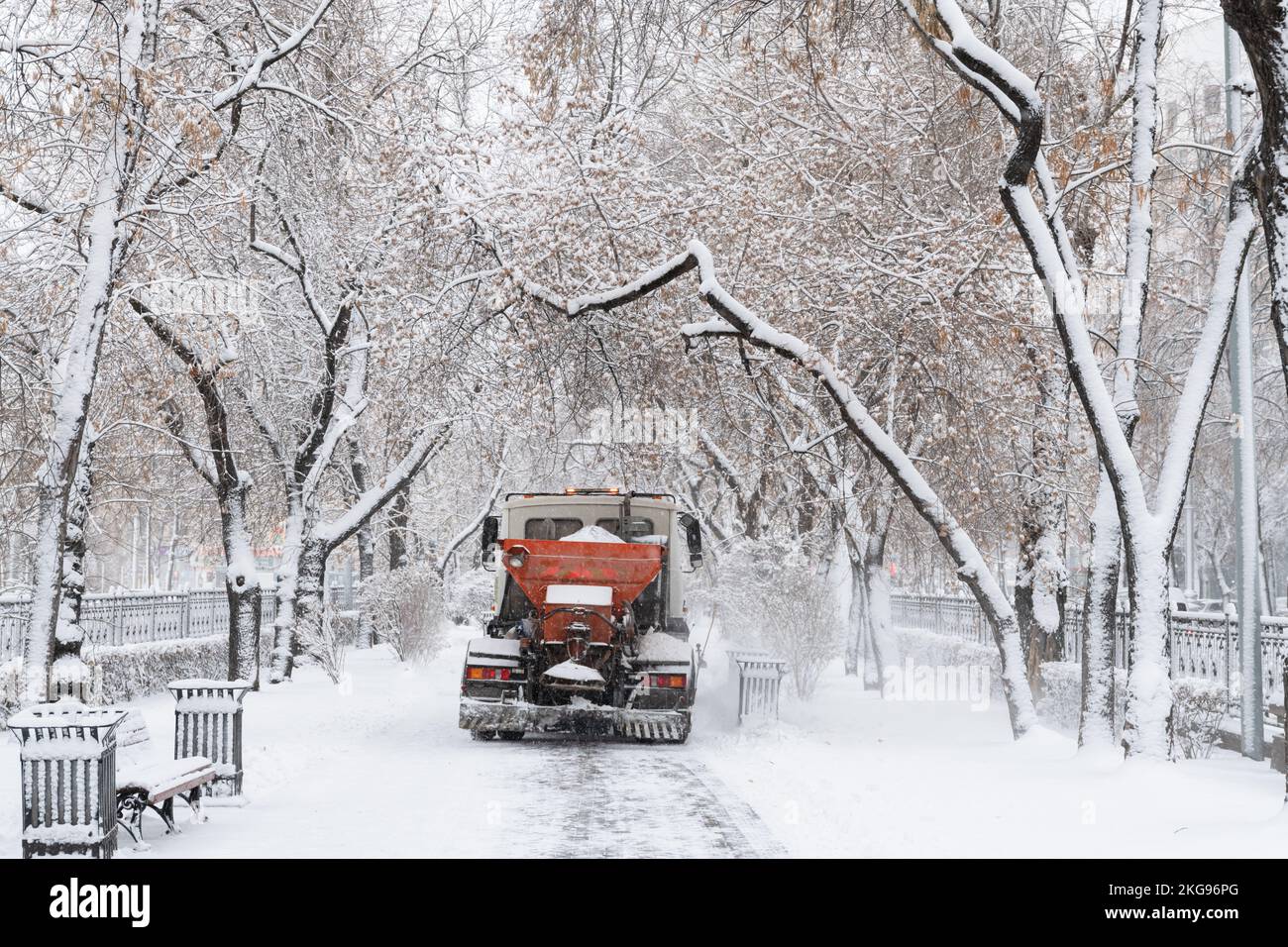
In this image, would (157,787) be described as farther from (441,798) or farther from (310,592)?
(310,592)

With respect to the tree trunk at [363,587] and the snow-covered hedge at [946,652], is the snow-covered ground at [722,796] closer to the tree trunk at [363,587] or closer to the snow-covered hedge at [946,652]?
the snow-covered hedge at [946,652]

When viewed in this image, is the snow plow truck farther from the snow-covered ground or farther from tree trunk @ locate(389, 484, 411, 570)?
tree trunk @ locate(389, 484, 411, 570)

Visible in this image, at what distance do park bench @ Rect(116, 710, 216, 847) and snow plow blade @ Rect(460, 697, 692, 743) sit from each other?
4.75 metres

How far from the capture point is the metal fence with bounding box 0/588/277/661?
16422mm

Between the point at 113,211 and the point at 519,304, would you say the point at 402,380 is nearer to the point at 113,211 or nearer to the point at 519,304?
the point at 519,304

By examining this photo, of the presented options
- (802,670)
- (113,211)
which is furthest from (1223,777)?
(113,211)

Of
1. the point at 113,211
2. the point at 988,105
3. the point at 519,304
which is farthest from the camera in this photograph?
the point at 988,105

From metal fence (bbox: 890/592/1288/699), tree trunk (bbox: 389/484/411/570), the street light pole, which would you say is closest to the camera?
the street light pole

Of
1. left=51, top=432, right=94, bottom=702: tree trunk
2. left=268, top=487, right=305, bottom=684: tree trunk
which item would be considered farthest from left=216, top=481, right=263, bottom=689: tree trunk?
left=51, top=432, right=94, bottom=702: tree trunk

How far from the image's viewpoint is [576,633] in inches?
567

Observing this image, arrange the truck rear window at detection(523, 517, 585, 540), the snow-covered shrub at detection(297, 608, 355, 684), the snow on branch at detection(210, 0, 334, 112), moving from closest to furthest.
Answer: the snow on branch at detection(210, 0, 334, 112) < the truck rear window at detection(523, 517, 585, 540) < the snow-covered shrub at detection(297, 608, 355, 684)

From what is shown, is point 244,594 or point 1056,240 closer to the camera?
point 1056,240

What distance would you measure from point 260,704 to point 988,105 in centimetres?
1225

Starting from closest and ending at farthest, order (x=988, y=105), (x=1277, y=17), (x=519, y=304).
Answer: (x=1277, y=17) → (x=519, y=304) → (x=988, y=105)
